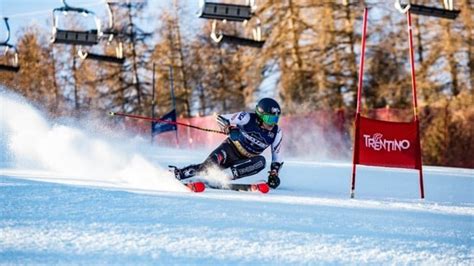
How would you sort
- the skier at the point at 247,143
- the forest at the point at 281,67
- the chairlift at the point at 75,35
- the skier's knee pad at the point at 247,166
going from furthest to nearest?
the forest at the point at 281,67
the chairlift at the point at 75,35
the skier's knee pad at the point at 247,166
the skier at the point at 247,143

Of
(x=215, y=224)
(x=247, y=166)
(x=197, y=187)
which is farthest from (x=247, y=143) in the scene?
(x=215, y=224)

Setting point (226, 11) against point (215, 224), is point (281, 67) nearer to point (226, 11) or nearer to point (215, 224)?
point (226, 11)

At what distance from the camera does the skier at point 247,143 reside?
7.82 metres

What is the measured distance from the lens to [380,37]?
2511cm

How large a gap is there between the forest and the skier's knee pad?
6.97 metres

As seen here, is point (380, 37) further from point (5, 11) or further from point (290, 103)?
point (5, 11)

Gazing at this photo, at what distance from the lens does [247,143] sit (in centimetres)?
803

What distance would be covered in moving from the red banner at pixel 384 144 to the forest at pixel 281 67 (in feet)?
24.6

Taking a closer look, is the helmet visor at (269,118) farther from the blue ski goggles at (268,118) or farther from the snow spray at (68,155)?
the snow spray at (68,155)

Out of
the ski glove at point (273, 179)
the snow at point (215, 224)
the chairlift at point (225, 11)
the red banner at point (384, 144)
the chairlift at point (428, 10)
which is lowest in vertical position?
the snow at point (215, 224)

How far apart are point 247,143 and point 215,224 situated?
3.28m

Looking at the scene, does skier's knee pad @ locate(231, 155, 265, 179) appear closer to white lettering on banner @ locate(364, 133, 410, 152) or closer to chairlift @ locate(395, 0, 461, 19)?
white lettering on banner @ locate(364, 133, 410, 152)

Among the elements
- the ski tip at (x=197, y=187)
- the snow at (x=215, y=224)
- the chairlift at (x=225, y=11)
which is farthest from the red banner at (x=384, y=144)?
the chairlift at (x=225, y=11)

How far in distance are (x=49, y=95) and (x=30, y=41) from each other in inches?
134
